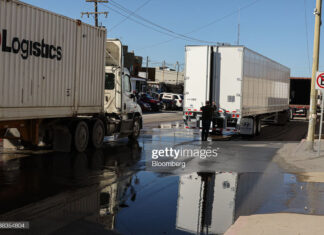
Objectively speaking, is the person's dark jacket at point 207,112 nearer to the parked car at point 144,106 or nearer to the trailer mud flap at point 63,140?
the trailer mud flap at point 63,140

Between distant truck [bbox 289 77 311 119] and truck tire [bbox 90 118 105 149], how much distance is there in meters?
26.6

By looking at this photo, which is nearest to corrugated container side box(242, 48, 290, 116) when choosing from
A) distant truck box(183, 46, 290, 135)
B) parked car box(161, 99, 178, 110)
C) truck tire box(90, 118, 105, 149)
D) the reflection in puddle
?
distant truck box(183, 46, 290, 135)

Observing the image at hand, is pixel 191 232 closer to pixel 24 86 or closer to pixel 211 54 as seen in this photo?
pixel 24 86

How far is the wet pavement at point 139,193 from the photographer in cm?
666

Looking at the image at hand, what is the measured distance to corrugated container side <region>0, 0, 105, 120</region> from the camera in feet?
35.1

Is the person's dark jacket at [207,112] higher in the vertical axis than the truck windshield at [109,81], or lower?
lower

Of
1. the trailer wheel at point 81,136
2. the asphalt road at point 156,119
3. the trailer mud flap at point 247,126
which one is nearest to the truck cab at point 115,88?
the trailer wheel at point 81,136

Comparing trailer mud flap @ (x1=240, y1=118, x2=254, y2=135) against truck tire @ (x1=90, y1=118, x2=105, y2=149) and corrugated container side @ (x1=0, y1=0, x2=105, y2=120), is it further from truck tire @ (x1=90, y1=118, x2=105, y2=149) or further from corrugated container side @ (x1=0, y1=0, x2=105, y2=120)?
corrugated container side @ (x1=0, y1=0, x2=105, y2=120)

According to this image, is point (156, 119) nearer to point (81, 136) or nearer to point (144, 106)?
point (144, 106)

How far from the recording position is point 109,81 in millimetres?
16953

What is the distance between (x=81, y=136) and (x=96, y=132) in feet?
3.14

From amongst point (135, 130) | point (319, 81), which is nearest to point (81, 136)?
point (135, 130)

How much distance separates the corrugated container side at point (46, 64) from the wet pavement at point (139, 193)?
61.9 inches

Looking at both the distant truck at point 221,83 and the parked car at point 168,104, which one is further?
the parked car at point 168,104
